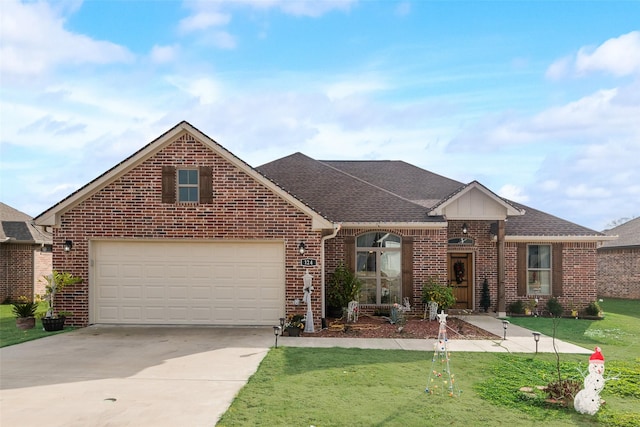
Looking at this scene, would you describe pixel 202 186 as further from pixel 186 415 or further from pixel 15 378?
pixel 186 415

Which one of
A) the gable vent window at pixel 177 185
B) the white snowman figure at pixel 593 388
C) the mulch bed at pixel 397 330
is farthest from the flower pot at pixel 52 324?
the white snowman figure at pixel 593 388

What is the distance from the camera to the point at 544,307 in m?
17.2

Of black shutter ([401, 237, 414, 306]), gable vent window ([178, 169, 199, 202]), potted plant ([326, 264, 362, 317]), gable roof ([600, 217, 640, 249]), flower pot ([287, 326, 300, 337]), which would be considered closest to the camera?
flower pot ([287, 326, 300, 337])

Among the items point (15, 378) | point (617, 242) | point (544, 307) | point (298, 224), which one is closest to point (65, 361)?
point (15, 378)

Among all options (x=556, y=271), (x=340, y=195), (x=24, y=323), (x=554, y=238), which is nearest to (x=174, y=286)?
(x=24, y=323)

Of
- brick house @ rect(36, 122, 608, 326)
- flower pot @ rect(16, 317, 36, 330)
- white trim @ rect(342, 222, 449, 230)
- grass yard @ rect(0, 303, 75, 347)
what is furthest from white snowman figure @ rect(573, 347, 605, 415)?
flower pot @ rect(16, 317, 36, 330)

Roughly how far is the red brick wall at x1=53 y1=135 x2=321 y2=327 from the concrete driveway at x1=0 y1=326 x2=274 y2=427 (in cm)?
220

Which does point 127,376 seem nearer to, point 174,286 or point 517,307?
point 174,286

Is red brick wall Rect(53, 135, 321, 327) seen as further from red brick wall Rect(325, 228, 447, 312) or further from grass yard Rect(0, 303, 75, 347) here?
red brick wall Rect(325, 228, 447, 312)

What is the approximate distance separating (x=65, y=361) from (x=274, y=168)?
11.9 meters

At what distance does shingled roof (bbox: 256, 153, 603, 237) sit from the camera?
16.3 m

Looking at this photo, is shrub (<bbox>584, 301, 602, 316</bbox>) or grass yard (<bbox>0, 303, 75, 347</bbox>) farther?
shrub (<bbox>584, 301, 602, 316</bbox>)

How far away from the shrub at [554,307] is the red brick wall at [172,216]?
884 cm

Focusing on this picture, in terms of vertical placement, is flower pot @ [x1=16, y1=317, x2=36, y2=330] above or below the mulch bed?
above
